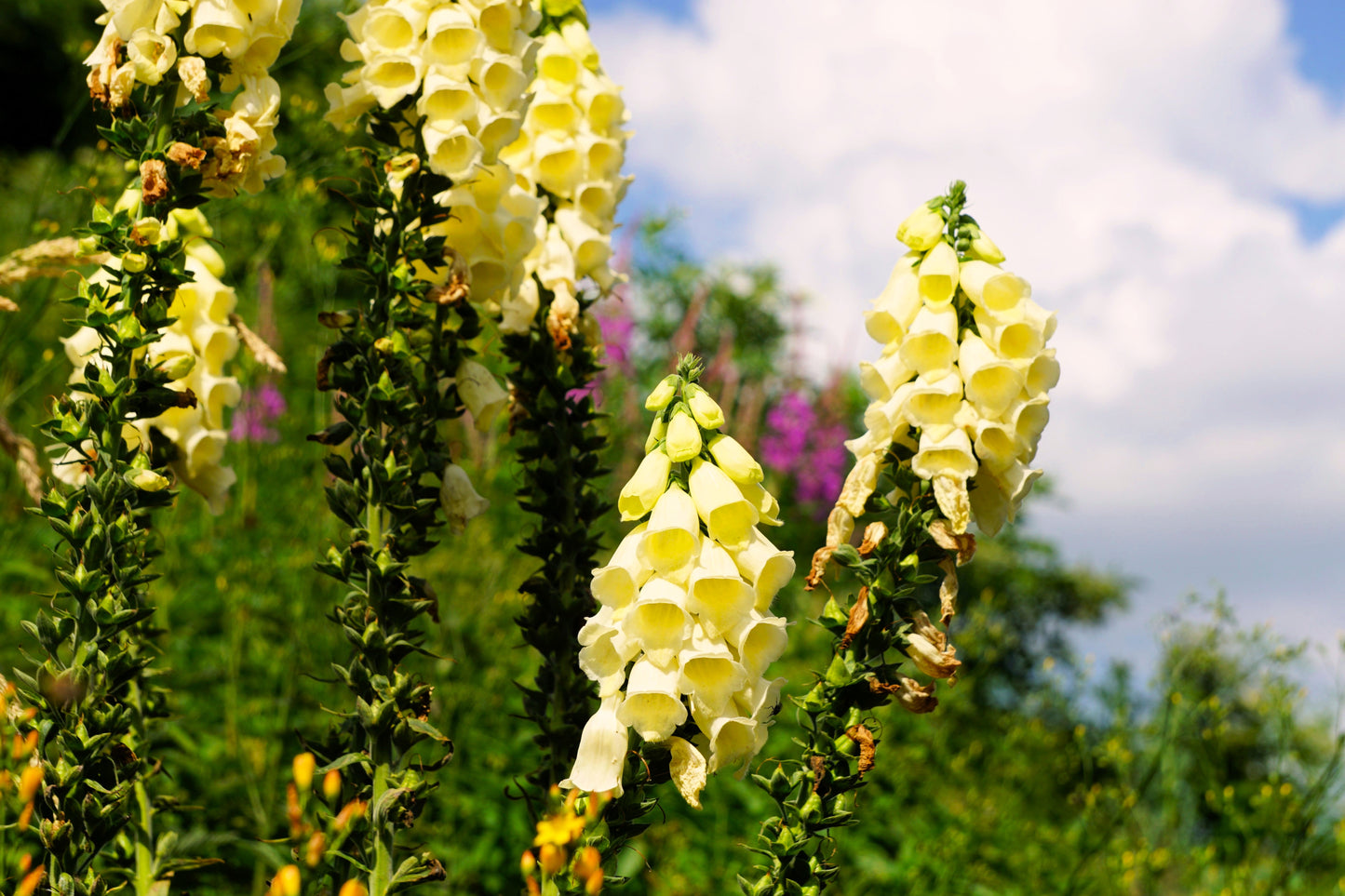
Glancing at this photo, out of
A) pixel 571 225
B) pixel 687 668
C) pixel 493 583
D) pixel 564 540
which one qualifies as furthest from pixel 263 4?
pixel 493 583

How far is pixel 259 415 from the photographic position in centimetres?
557

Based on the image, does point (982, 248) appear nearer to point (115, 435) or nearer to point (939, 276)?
point (939, 276)

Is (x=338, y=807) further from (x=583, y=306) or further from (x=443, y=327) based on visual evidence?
(x=583, y=306)

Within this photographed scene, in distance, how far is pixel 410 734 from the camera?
1.91 metres

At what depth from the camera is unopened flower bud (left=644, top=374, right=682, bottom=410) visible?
5.33 ft

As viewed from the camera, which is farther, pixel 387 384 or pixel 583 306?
pixel 583 306

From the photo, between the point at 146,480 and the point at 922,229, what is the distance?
59.2 inches

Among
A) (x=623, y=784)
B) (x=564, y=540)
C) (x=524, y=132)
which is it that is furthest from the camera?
(x=524, y=132)

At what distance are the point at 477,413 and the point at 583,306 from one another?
0.50 metres

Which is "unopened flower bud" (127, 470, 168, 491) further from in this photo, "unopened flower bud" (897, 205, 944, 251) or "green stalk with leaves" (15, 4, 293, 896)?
"unopened flower bud" (897, 205, 944, 251)

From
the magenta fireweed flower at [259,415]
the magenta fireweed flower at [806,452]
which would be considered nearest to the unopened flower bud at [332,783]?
the magenta fireweed flower at [259,415]

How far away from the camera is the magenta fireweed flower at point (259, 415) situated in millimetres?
4547

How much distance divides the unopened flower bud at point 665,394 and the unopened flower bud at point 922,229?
647 mm

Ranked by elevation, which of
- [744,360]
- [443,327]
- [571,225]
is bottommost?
[443,327]
